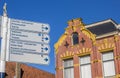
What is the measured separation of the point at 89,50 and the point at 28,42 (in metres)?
16.4

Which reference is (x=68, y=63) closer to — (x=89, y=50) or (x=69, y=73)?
(x=69, y=73)

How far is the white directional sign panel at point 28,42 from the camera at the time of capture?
549 cm

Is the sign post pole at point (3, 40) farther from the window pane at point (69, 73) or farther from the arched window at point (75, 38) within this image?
the arched window at point (75, 38)

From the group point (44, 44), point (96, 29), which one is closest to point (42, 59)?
point (44, 44)

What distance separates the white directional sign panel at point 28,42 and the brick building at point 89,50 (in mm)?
14955

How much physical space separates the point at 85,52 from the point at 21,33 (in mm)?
16482

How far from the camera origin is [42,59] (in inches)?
227

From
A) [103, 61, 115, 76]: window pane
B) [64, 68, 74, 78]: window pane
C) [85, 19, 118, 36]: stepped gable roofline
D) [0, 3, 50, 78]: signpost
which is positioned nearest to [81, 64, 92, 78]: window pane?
[64, 68, 74, 78]: window pane

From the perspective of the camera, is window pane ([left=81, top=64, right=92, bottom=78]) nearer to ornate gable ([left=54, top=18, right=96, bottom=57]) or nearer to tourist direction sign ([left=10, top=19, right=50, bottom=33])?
ornate gable ([left=54, top=18, right=96, bottom=57])

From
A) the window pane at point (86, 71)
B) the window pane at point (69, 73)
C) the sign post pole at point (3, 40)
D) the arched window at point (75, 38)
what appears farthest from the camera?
the arched window at point (75, 38)

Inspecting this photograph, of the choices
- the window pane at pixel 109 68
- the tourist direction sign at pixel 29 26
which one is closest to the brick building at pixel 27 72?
the window pane at pixel 109 68

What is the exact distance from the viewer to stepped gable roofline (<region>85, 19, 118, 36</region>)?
21881 millimetres

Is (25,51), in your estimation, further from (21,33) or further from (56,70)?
(56,70)

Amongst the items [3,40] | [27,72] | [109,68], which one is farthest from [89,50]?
[3,40]
